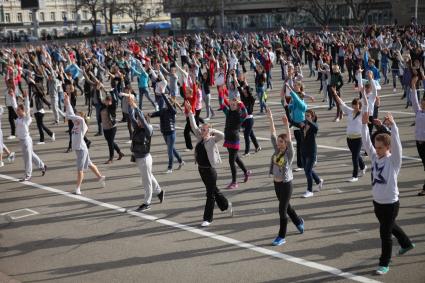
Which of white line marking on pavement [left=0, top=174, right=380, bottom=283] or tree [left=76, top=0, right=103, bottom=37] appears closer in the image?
white line marking on pavement [left=0, top=174, right=380, bottom=283]

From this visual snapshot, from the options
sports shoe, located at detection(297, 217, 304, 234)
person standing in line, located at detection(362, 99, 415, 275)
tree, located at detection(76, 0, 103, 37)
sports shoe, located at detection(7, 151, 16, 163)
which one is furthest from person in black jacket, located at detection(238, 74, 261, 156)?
tree, located at detection(76, 0, 103, 37)

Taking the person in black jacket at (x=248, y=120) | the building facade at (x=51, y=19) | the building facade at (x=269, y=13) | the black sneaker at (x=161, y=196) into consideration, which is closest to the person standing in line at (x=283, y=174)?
the black sneaker at (x=161, y=196)

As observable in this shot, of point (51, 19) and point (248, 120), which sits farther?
point (51, 19)

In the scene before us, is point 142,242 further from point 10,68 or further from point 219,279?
point 10,68

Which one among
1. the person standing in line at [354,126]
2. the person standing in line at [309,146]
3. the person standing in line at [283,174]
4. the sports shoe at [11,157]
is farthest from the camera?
the sports shoe at [11,157]

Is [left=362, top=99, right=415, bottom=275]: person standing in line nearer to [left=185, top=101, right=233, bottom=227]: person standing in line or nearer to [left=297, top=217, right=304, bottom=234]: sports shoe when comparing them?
[left=297, top=217, right=304, bottom=234]: sports shoe

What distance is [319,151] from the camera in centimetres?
1442

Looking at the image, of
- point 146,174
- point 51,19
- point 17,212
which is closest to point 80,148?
point 17,212

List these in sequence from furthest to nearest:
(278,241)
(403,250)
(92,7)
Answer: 1. (92,7)
2. (278,241)
3. (403,250)

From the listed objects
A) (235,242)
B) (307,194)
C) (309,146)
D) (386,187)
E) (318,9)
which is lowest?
(235,242)

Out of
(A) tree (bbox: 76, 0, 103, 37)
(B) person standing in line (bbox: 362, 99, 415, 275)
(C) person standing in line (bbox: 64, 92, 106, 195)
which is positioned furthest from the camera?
(A) tree (bbox: 76, 0, 103, 37)

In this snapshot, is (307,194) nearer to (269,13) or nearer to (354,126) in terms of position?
(354,126)

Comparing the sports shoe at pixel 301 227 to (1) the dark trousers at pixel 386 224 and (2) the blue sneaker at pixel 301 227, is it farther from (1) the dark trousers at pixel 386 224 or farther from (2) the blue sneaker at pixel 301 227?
(1) the dark trousers at pixel 386 224

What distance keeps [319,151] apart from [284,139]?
625 centimetres
